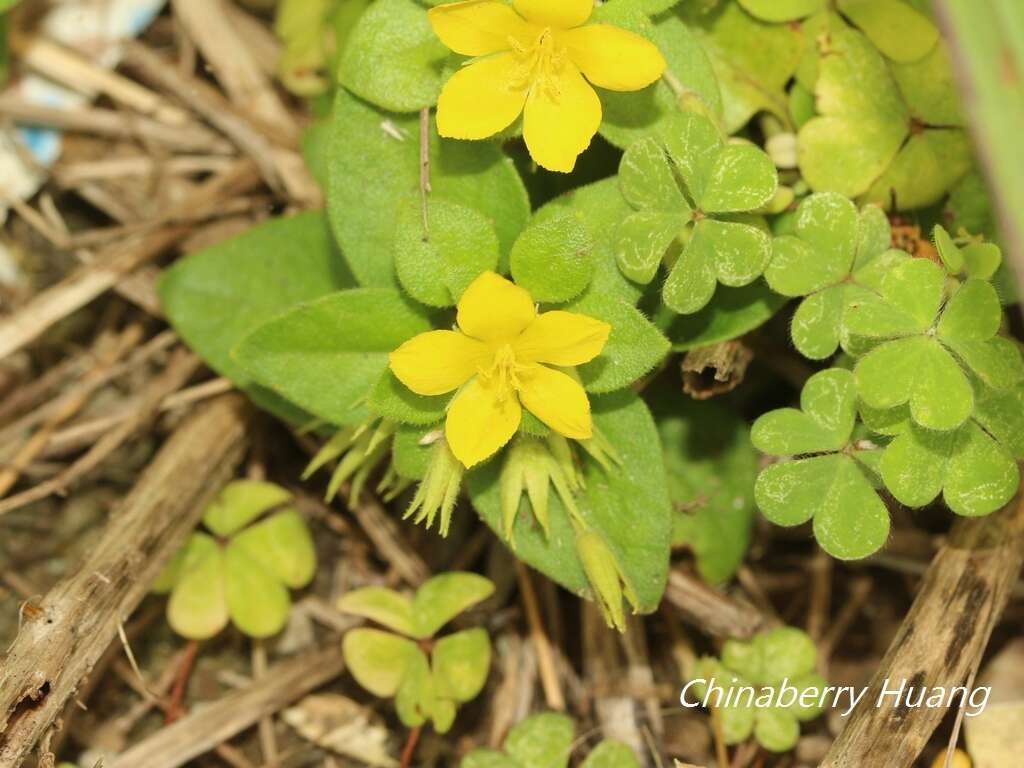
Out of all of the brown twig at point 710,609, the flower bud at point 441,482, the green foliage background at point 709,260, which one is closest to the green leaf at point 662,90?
the green foliage background at point 709,260

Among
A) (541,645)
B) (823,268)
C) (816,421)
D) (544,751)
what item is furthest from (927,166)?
(544,751)

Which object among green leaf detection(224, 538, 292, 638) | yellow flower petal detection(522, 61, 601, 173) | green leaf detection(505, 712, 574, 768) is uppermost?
yellow flower petal detection(522, 61, 601, 173)

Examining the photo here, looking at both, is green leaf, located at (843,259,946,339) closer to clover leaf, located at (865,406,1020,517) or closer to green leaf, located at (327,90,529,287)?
clover leaf, located at (865,406,1020,517)

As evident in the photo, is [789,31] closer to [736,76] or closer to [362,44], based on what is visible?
[736,76]

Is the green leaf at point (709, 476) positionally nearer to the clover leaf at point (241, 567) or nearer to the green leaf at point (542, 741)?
the green leaf at point (542, 741)

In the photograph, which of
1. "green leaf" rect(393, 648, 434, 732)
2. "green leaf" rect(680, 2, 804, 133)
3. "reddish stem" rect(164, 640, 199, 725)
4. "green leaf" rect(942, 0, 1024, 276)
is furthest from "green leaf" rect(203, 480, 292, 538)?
"green leaf" rect(942, 0, 1024, 276)

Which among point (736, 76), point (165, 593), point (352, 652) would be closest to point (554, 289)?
point (736, 76)
